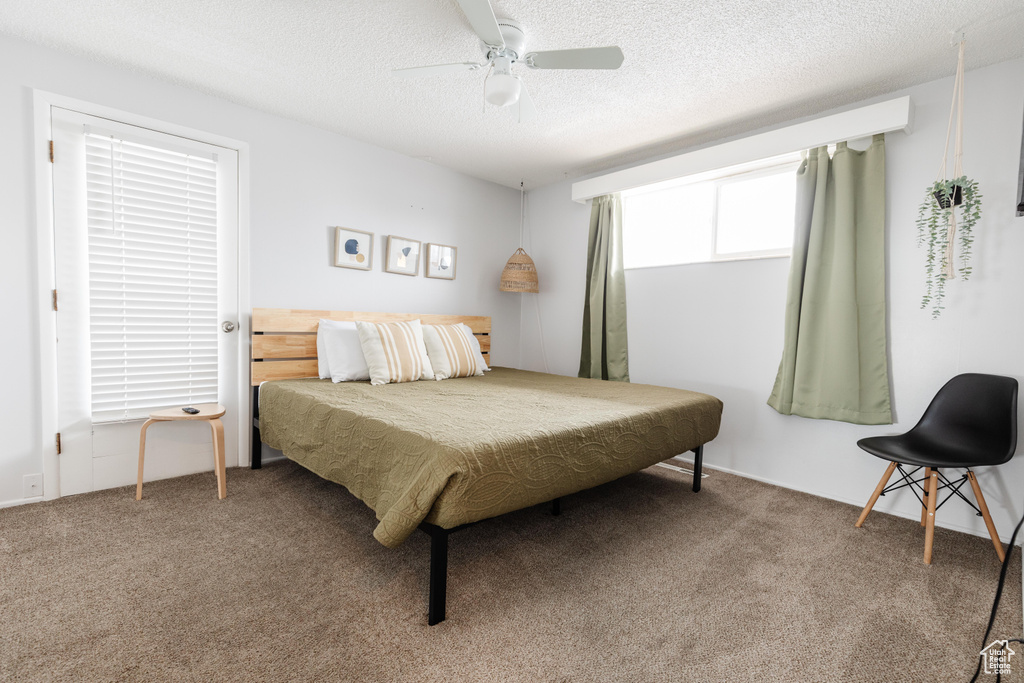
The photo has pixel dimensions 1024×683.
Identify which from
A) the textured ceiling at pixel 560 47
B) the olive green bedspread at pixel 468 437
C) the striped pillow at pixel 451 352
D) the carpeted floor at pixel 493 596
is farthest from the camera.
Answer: the striped pillow at pixel 451 352

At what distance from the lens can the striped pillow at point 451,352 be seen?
3.44 metres

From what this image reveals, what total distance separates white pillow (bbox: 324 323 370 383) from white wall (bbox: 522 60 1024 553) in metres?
2.17

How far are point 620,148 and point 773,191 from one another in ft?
3.76

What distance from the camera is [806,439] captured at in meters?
2.96

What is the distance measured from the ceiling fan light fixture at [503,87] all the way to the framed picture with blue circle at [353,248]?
1.88m

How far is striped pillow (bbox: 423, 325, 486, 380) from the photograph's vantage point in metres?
3.44

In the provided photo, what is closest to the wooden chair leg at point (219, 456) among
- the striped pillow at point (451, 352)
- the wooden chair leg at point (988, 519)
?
the striped pillow at point (451, 352)

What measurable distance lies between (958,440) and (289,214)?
411 centimetres

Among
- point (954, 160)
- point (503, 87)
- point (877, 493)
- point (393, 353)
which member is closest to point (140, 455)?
point (393, 353)

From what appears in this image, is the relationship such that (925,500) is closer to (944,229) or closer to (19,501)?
(944,229)

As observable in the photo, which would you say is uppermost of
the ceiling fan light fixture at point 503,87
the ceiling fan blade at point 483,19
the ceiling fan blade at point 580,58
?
the ceiling fan blade at point 483,19

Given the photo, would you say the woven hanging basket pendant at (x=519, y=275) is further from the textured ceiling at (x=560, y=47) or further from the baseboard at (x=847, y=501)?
the baseboard at (x=847, y=501)

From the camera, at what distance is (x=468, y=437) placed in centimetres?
169

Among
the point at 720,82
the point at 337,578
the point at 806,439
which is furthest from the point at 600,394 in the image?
the point at 720,82
